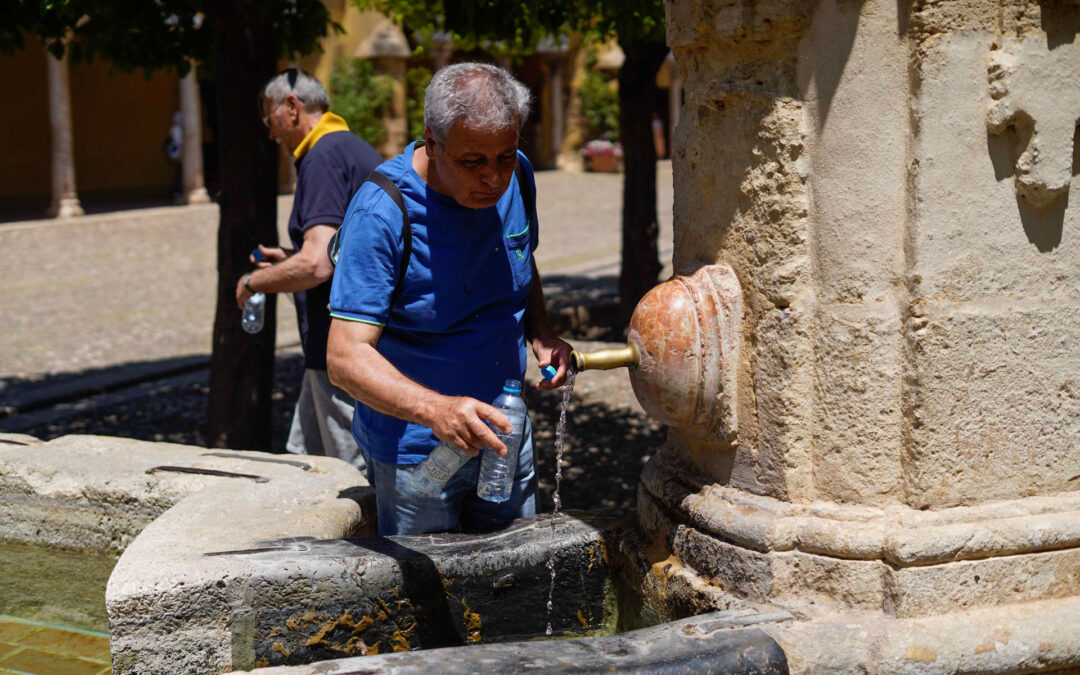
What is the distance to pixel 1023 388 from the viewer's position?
2516mm

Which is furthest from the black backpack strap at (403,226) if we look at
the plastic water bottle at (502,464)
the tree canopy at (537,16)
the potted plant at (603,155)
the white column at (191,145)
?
the potted plant at (603,155)

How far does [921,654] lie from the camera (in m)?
2.34

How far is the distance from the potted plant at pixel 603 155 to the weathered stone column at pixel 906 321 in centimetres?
2289

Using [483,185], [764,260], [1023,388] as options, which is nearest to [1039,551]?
[1023,388]

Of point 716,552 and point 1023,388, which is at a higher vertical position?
point 1023,388

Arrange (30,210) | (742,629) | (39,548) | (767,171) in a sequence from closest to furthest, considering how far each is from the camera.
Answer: (742,629)
(767,171)
(39,548)
(30,210)

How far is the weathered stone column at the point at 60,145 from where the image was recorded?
54.9ft

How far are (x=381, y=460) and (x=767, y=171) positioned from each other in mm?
1184

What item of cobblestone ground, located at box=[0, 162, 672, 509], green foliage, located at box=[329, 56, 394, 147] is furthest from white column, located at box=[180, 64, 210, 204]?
green foliage, located at box=[329, 56, 394, 147]

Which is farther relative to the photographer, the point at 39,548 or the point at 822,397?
the point at 39,548

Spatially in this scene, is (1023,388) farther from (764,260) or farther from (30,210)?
(30,210)

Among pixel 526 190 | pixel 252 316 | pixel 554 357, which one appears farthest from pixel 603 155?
pixel 554 357

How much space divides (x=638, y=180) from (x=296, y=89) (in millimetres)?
4485

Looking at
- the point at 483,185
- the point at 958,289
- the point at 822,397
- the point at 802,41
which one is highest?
the point at 802,41
